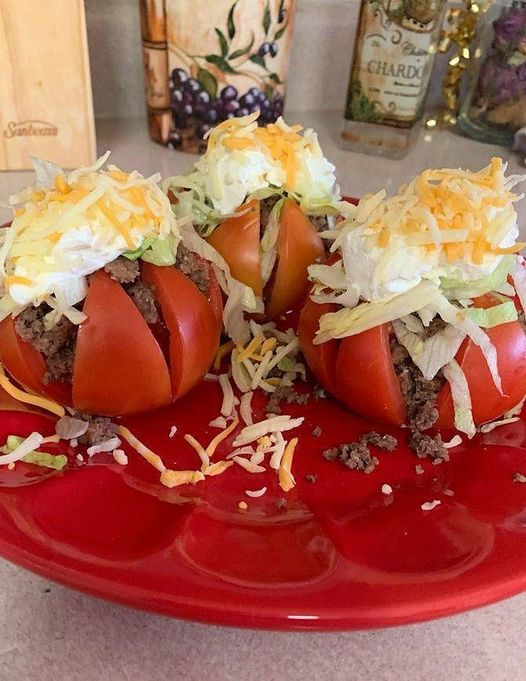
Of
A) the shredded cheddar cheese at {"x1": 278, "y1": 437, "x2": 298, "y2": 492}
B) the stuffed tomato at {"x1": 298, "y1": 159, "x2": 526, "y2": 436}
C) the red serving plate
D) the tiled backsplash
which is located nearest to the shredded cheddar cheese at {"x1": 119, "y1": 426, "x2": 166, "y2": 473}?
the red serving plate

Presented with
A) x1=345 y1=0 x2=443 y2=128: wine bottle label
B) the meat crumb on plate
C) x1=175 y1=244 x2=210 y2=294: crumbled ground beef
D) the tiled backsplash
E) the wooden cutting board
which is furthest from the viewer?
the tiled backsplash

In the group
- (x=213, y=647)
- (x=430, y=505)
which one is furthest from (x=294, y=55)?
(x=213, y=647)

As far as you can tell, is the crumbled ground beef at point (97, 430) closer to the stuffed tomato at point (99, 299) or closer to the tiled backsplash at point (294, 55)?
the stuffed tomato at point (99, 299)

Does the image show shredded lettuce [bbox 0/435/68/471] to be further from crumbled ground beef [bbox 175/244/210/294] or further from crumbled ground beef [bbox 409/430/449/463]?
crumbled ground beef [bbox 409/430/449/463]

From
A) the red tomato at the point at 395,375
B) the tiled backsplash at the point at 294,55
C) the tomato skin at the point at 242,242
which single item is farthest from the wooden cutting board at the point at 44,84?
the red tomato at the point at 395,375

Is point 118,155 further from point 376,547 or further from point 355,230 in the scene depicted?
point 376,547

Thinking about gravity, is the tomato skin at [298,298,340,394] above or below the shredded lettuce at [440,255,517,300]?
below

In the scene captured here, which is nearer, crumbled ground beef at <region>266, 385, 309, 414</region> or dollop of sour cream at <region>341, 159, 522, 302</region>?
dollop of sour cream at <region>341, 159, 522, 302</region>

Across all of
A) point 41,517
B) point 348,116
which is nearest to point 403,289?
point 41,517
